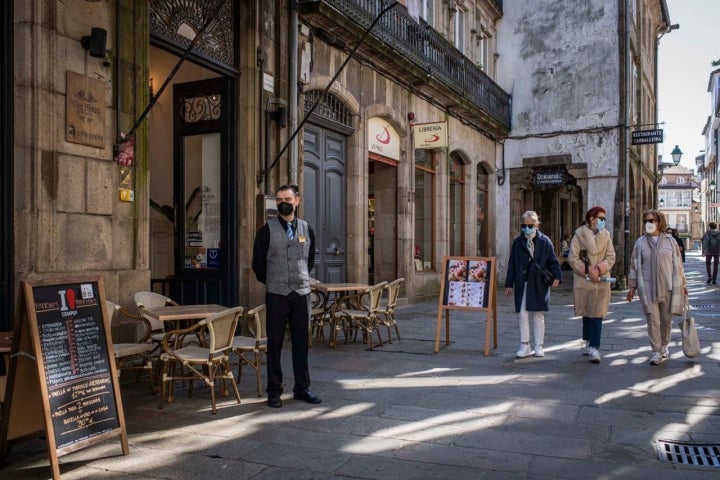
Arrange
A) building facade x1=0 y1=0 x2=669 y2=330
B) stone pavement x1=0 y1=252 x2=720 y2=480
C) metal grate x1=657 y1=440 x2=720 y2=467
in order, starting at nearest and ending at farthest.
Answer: stone pavement x1=0 y1=252 x2=720 y2=480
metal grate x1=657 y1=440 x2=720 y2=467
building facade x1=0 y1=0 x2=669 y2=330

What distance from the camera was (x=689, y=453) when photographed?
4.30m

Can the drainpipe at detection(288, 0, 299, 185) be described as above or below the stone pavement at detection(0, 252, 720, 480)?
above

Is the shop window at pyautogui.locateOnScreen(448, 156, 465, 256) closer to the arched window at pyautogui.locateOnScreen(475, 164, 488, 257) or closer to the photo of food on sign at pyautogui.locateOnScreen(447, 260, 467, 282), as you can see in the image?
the arched window at pyautogui.locateOnScreen(475, 164, 488, 257)

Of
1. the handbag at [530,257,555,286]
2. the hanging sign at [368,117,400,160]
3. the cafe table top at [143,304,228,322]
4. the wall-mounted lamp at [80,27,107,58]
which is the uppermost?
the hanging sign at [368,117,400,160]

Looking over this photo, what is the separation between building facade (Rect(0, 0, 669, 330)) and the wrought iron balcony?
58 mm

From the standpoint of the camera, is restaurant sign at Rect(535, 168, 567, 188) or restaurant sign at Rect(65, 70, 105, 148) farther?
restaurant sign at Rect(535, 168, 567, 188)

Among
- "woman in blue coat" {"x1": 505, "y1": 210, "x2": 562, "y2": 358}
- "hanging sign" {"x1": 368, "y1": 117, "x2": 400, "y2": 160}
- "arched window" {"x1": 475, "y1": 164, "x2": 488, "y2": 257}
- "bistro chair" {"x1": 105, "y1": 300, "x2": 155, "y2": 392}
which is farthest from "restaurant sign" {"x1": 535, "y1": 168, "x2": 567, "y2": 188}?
"bistro chair" {"x1": 105, "y1": 300, "x2": 155, "y2": 392}

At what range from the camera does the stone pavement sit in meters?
3.97

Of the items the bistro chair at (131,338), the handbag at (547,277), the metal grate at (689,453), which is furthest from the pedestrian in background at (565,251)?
the metal grate at (689,453)

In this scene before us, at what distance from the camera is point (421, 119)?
49.6 ft

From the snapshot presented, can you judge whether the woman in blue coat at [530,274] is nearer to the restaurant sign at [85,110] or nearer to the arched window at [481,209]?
the restaurant sign at [85,110]

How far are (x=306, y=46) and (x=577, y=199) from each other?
2290cm

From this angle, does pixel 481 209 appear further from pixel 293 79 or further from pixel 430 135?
pixel 293 79

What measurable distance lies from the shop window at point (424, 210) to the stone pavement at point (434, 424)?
8113 mm
